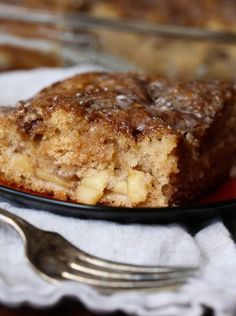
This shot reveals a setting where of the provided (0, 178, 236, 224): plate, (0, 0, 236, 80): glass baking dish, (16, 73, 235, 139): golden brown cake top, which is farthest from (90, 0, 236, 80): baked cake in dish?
(0, 178, 236, 224): plate

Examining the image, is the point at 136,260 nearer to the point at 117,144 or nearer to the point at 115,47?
the point at 117,144

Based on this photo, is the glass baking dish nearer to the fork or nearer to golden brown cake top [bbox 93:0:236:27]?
golden brown cake top [bbox 93:0:236:27]

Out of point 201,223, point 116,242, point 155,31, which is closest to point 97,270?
point 116,242

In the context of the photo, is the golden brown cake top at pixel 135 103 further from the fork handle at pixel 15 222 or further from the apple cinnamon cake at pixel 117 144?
the fork handle at pixel 15 222

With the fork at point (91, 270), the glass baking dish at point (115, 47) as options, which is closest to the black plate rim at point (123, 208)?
the fork at point (91, 270)

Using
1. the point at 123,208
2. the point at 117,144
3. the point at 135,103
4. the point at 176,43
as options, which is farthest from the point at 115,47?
the point at 123,208

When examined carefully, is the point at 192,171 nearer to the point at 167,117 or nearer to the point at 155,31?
the point at 167,117
